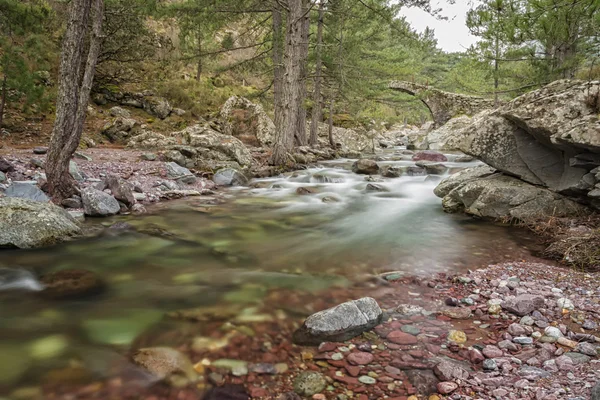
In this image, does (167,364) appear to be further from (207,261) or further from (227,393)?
(207,261)

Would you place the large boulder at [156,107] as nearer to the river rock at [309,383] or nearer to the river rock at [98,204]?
the river rock at [98,204]

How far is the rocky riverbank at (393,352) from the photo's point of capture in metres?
1.98

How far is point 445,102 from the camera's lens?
28.9 m

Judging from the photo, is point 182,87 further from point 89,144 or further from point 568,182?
point 568,182

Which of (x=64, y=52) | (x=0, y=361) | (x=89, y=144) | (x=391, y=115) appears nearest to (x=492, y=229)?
(x=0, y=361)

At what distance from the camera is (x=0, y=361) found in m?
2.21

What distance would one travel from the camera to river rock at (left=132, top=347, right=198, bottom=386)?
2.10 m

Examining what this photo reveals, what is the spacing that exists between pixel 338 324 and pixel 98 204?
4.83m

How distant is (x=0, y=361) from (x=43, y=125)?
36.6 feet

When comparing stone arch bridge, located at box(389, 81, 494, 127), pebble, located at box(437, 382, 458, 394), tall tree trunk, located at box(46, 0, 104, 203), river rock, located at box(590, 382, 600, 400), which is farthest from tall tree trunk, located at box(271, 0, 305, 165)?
stone arch bridge, located at box(389, 81, 494, 127)

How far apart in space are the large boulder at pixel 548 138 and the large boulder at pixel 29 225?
677 cm

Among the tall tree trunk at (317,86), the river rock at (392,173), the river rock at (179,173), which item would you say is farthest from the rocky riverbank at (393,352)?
the tall tree trunk at (317,86)

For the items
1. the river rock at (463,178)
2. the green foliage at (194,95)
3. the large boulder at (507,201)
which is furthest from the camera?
the green foliage at (194,95)

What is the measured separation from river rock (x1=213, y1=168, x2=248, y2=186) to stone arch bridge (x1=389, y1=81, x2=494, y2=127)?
819 inches
